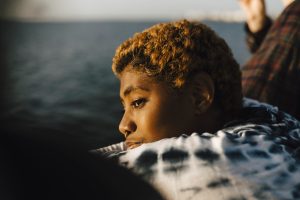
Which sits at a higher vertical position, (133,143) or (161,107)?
(161,107)

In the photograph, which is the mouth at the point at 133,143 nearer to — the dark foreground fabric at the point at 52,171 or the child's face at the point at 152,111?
the child's face at the point at 152,111

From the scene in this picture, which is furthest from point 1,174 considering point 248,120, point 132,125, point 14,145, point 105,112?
point 105,112

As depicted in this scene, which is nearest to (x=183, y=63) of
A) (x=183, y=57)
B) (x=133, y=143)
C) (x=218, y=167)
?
(x=183, y=57)

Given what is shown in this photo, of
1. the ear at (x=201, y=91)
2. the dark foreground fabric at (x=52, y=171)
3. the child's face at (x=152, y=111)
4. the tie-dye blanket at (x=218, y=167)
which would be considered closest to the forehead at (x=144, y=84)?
the child's face at (x=152, y=111)

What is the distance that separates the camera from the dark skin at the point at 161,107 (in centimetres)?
166

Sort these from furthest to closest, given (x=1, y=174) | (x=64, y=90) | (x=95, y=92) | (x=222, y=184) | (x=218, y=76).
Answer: (x=64, y=90) → (x=95, y=92) → (x=218, y=76) → (x=222, y=184) → (x=1, y=174)

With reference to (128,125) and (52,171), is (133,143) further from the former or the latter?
(52,171)

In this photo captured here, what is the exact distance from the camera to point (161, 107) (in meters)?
1.65

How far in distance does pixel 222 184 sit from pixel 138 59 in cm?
70

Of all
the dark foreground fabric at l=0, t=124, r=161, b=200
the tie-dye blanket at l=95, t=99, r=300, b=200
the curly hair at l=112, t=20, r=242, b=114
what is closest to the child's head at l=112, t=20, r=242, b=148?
the curly hair at l=112, t=20, r=242, b=114

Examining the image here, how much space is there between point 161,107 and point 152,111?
0.13ft

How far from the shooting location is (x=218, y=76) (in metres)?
1.78

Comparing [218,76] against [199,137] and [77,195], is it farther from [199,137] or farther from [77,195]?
[77,195]

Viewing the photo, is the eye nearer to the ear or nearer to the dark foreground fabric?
the ear
